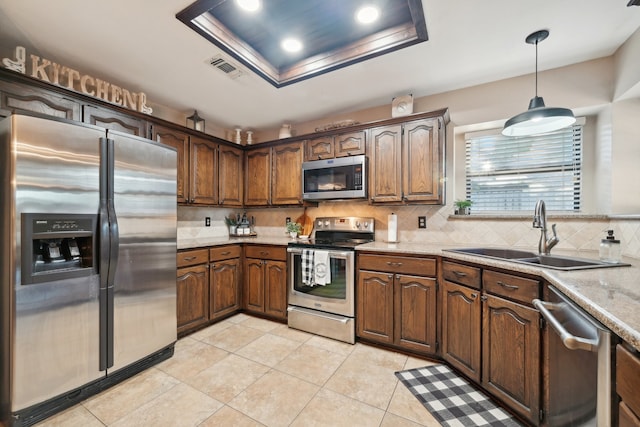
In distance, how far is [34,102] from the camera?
1.82 metres

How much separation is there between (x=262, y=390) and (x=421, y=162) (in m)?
2.32

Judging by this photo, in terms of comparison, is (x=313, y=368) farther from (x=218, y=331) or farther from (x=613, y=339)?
(x=613, y=339)

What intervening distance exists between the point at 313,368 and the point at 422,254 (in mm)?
1257

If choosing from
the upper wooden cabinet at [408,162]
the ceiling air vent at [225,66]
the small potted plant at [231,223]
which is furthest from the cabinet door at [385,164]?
the small potted plant at [231,223]

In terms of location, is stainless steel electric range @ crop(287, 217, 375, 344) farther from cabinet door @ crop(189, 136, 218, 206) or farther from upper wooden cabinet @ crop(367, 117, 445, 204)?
cabinet door @ crop(189, 136, 218, 206)

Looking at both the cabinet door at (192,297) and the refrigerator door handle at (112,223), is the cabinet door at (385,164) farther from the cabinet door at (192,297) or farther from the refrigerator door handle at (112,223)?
the refrigerator door handle at (112,223)

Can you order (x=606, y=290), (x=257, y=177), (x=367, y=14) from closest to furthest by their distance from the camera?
(x=606, y=290) < (x=367, y=14) < (x=257, y=177)

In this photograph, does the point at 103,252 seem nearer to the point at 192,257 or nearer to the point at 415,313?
the point at 192,257

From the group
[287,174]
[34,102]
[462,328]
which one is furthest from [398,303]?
[34,102]

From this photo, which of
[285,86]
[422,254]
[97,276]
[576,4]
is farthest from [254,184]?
[576,4]

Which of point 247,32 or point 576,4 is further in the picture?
point 247,32

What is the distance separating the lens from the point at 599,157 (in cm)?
215

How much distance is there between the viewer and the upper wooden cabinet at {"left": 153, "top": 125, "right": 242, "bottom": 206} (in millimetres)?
2740

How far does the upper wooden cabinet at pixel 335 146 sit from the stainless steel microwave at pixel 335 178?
10 centimetres
